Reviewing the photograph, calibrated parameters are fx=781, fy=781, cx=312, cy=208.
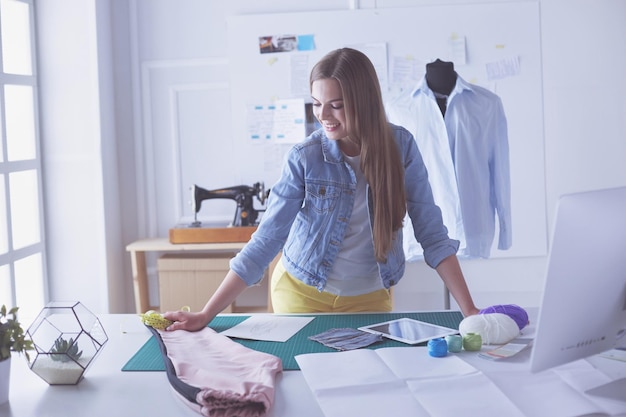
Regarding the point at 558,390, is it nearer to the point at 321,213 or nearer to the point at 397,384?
the point at 397,384

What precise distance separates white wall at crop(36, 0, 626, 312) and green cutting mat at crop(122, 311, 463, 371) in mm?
2184

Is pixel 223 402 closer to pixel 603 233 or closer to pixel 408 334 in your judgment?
pixel 408 334

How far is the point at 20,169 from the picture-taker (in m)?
3.80

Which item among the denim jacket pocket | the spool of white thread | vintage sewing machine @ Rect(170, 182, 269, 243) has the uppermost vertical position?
the denim jacket pocket

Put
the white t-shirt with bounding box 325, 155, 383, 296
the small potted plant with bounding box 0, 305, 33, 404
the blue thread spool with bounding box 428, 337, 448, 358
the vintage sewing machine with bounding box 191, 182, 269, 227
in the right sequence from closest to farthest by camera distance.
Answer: the small potted plant with bounding box 0, 305, 33, 404 → the blue thread spool with bounding box 428, 337, 448, 358 → the white t-shirt with bounding box 325, 155, 383, 296 → the vintage sewing machine with bounding box 191, 182, 269, 227

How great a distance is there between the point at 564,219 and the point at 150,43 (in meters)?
3.48

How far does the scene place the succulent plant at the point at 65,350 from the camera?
1.67 m

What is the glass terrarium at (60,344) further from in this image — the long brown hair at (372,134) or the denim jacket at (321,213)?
the long brown hair at (372,134)

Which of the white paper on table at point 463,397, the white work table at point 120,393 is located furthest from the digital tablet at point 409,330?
the white paper on table at point 463,397

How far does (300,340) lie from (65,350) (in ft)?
1.83

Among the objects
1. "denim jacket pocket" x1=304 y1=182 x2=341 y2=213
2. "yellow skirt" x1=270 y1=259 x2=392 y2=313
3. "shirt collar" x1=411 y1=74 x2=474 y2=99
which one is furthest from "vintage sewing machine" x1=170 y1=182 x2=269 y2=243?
"denim jacket pocket" x1=304 y1=182 x2=341 y2=213

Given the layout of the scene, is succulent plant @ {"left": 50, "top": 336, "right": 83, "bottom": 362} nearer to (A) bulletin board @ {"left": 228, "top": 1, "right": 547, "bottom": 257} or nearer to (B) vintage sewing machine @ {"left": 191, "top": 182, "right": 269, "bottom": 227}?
(B) vintage sewing machine @ {"left": 191, "top": 182, "right": 269, "bottom": 227}

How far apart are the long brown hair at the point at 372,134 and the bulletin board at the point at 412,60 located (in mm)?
2106

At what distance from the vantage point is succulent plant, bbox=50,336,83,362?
1.67 meters
